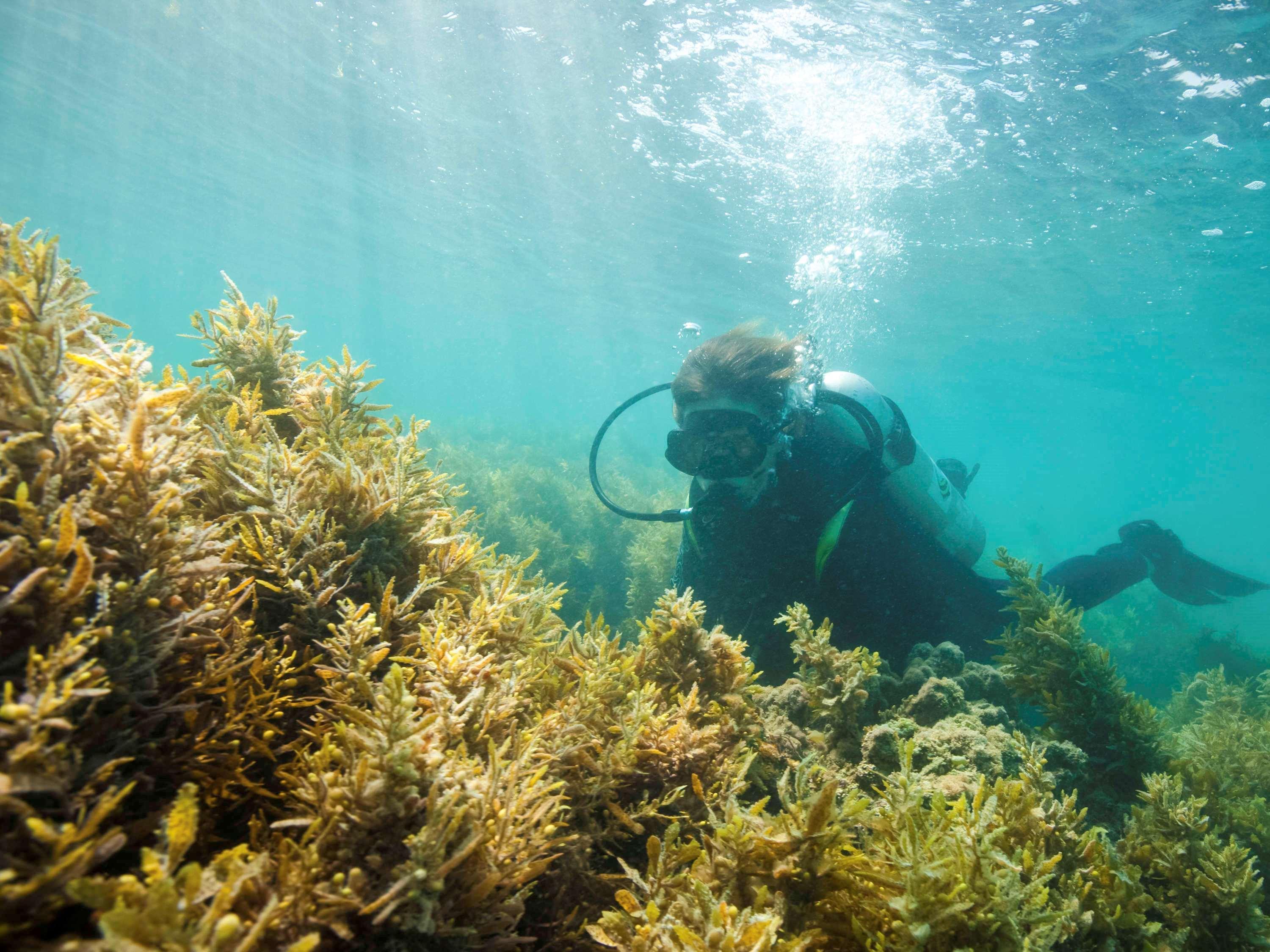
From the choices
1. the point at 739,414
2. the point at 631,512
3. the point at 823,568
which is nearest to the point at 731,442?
the point at 739,414

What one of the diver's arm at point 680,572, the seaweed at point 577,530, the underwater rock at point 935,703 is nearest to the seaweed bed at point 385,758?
the underwater rock at point 935,703

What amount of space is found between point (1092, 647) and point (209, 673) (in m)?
4.42

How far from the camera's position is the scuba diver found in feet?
15.8

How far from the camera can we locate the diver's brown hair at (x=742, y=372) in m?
4.79

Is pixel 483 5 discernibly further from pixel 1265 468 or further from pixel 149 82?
pixel 1265 468

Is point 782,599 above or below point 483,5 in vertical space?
below

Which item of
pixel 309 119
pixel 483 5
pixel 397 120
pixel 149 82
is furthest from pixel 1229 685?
pixel 149 82

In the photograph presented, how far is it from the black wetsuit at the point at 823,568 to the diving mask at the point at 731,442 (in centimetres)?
38

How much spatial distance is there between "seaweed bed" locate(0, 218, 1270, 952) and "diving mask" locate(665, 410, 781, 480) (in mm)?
2260

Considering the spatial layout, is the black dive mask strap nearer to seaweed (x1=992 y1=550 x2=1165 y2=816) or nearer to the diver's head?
the diver's head

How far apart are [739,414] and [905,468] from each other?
1871 mm

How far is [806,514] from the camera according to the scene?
4941 millimetres

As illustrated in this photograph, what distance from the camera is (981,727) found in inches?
118

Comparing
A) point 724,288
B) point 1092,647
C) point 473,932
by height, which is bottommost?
point 473,932
